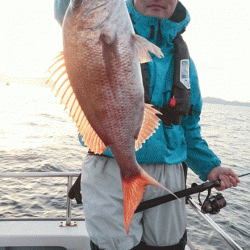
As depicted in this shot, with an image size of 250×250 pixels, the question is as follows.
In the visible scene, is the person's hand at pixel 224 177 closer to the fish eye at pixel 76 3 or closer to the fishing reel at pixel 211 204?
the fishing reel at pixel 211 204

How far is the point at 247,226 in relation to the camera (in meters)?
9.41

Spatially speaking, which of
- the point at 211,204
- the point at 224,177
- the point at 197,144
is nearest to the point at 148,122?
the point at 197,144

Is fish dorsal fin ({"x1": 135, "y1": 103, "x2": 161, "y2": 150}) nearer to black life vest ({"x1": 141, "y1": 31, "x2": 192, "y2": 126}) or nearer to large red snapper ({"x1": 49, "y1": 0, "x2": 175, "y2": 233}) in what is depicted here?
large red snapper ({"x1": 49, "y1": 0, "x2": 175, "y2": 233})

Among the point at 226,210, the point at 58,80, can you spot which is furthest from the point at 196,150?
the point at 226,210

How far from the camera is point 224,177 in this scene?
2.60 m

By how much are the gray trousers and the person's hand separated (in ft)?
1.32

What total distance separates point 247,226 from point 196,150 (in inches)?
330

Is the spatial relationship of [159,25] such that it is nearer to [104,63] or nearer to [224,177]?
[104,63]

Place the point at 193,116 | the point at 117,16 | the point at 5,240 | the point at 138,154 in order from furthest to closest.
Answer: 1. the point at 5,240
2. the point at 193,116
3. the point at 138,154
4. the point at 117,16

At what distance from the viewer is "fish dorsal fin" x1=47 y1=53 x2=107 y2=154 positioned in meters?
1.42

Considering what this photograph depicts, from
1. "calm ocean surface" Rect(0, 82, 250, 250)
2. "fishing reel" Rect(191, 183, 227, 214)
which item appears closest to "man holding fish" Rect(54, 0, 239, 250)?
"fishing reel" Rect(191, 183, 227, 214)

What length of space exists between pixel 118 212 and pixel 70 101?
3.86 feet

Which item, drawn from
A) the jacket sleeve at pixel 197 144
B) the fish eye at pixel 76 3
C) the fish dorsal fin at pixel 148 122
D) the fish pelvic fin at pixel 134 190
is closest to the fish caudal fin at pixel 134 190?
the fish pelvic fin at pixel 134 190

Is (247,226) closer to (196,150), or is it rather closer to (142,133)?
(196,150)
